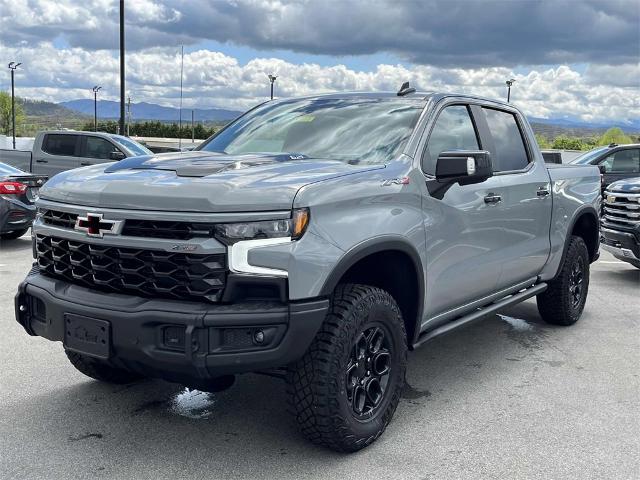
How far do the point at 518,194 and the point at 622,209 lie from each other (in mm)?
4159

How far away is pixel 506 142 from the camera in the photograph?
5211 millimetres

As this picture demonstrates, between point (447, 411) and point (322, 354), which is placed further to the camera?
point (447, 411)

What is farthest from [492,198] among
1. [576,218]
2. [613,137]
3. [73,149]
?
[613,137]

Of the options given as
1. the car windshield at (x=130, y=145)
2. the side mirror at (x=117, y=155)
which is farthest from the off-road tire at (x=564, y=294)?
the car windshield at (x=130, y=145)

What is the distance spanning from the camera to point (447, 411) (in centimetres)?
406

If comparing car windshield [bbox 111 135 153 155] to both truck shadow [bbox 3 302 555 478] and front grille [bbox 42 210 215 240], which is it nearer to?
truck shadow [bbox 3 302 555 478]

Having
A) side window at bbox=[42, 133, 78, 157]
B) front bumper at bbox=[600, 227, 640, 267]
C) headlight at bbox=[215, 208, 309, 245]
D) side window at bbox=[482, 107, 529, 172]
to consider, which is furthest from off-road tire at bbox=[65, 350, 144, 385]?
side window at bbox=[42, 133, 78, 157]

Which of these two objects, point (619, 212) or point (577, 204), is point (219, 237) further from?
point (619, 212)

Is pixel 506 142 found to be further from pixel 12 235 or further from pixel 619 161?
pixel 619 161

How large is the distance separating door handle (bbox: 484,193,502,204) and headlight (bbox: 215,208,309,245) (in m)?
1.84

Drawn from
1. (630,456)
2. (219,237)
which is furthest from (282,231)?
(630,456)

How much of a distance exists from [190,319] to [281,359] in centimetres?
44

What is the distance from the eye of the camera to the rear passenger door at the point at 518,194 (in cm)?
485

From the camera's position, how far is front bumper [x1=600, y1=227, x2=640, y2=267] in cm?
810
